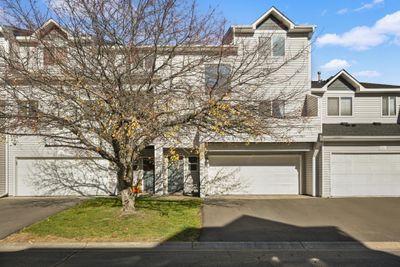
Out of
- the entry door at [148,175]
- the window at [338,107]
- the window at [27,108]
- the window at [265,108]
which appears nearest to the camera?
the window at [27,108]

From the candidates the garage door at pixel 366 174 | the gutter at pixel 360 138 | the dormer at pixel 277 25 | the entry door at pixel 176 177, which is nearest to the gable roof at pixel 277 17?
the dormer at pixel 277 25

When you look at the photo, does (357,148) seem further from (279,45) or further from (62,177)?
(62,177)

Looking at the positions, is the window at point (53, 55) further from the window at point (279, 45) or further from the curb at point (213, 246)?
the window at point (279, 45)

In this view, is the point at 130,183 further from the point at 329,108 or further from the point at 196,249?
the point at 329,108

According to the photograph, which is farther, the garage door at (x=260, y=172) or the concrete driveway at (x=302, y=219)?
the garage door at (x=260, y=172)

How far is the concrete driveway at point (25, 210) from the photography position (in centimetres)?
1166

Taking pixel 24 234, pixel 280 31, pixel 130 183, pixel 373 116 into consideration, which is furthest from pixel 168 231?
pixel 373 116

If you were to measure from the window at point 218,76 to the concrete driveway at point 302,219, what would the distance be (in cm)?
411

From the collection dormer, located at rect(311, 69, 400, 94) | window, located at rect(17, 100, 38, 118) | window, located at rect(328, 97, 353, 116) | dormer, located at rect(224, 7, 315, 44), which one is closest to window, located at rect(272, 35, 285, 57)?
dormer, located at rect(224, 7, 315, 44)

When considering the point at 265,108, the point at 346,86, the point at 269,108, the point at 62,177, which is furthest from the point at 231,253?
the point at 346,86

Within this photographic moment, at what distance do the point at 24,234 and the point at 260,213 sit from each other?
7.77m

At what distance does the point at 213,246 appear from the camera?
927 cm

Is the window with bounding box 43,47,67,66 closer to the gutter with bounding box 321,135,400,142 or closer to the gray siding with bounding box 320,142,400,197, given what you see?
the gutter with bounding box 321,135,400,142

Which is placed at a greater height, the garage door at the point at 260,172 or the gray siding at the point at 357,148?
the gray siding at the point at 357,148
